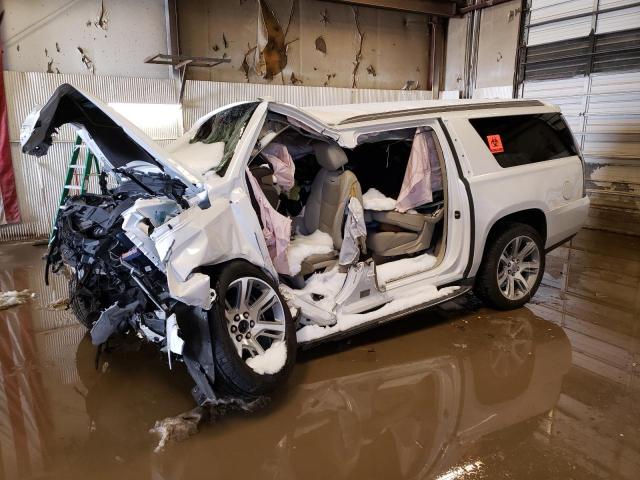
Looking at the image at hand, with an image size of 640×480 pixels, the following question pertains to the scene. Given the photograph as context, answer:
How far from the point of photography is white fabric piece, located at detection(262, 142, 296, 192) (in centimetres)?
314

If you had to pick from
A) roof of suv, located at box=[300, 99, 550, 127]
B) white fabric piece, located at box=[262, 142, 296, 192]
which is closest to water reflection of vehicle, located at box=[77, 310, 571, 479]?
white fabric piece, located at box=[262, 142, 296, 192]

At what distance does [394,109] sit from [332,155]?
63 centimetres

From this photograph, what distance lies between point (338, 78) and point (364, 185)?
6.15 m

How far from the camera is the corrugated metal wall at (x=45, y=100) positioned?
7.04 meters

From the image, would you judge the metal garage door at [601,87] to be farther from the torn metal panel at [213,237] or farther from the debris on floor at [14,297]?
the debris on floor at [14,297]

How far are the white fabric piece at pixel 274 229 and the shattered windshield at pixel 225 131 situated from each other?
21 cm

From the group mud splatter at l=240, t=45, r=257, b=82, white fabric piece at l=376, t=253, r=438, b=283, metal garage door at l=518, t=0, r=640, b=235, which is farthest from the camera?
mud splatter at l=240, t=45, r=257, b=82

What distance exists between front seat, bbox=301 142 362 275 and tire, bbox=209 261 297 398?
22.5 inches

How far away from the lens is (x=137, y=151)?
9.69ft

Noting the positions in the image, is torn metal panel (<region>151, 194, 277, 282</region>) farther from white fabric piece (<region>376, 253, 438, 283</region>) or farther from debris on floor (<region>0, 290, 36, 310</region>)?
debris on floor (<region>0, 290, 36, 310</region>)

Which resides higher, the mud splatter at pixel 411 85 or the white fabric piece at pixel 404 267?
the mud splatter at pixel 411 85

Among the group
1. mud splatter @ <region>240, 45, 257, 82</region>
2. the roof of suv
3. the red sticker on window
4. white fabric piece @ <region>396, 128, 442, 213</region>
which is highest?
mud splatter @ <region>240, 45, 257, 82</region>

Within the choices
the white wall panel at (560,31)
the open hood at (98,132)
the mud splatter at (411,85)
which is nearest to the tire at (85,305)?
the open hood at (98,132)

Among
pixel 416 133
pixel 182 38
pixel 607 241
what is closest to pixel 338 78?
pixel 182 38
